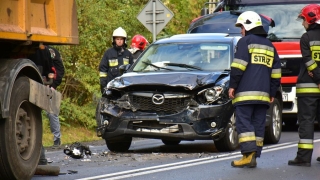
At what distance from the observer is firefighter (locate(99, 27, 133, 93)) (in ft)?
51.9

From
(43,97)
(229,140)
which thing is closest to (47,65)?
(43,97)

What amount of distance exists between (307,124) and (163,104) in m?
2.17

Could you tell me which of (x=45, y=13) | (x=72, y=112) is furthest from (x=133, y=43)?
(x=45, y=13)

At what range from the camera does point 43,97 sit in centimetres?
916

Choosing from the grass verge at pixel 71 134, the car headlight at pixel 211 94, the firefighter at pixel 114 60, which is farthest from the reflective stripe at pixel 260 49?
the grass verge at pixel 71 134

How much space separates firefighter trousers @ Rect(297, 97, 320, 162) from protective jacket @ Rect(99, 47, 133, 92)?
5596 mm

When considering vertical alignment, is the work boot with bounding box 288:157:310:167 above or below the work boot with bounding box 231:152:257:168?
below

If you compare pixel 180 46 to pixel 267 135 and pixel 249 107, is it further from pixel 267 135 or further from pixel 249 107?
pixel 249 107

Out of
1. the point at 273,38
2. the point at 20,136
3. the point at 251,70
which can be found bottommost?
the point at 20,136

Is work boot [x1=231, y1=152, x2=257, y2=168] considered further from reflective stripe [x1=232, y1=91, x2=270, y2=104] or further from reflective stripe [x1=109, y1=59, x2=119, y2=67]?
reflective stripe [x1=109, y1=59, x2=119, y2=67]

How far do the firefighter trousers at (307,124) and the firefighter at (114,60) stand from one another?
18.4ft

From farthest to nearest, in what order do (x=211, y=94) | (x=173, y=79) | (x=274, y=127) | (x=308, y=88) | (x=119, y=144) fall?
(x=274, y=127)
(x=119, y=144)
(x=173, y=79)
(x=211, y=94)
(x=308, y=88)

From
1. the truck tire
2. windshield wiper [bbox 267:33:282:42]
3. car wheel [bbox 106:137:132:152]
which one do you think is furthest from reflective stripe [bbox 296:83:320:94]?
windshield wiper [bbox 267:33:282:42]

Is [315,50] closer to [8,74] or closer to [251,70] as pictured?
[251,70]
